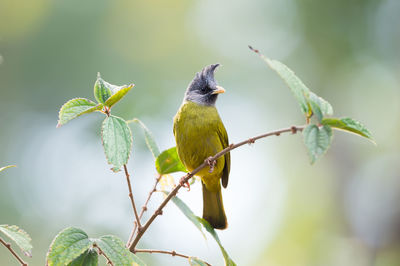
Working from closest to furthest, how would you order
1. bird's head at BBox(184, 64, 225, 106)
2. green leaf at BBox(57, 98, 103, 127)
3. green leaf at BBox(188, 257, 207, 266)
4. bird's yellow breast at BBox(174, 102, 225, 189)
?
1. green leaf at BBox(57, 98, 103, 127)
2. green leaf at BBox(188, 257, 207, 266)
3. bird's yellow breast at BBox(174, 102, 225, 189)
4. bird's head at BBox(184, 64, 225, 106)

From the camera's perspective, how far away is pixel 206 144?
3.40m

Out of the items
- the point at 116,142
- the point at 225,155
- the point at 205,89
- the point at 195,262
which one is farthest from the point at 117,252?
the point at 205,89

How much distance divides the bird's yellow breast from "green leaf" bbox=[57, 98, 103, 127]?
1769 millimetres

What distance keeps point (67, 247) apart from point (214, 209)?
2118mm

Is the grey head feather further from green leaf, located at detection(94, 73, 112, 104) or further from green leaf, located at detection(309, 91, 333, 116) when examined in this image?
green leaf, located at detection(309, 91, 333, 116)

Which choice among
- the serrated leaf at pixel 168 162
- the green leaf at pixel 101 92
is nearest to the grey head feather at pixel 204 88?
the serrated leaf at pixel 168 162

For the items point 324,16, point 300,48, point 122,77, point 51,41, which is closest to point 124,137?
point 122,77

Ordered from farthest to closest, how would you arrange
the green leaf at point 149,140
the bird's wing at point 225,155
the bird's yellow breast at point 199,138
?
the bird's wing at point 225,155 < the bird's yellow breast at point 199,138 < the green leaf at point 149,140

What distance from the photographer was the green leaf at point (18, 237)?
4.93 feet

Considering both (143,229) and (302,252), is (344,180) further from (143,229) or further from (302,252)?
(143,229)

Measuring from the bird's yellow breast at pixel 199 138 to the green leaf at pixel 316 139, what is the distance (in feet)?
6.57

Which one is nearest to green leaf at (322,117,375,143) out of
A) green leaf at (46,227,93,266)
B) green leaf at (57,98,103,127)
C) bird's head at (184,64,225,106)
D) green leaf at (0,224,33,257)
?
green leaf at (57,98,103,127)

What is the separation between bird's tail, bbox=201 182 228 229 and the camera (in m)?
3.42

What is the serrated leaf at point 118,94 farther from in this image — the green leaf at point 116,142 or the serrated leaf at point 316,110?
the serrated leaf at point 316,110
